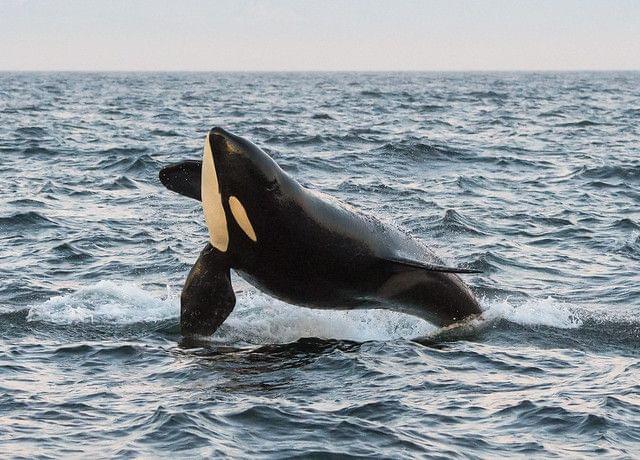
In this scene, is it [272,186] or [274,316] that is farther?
[274,316]

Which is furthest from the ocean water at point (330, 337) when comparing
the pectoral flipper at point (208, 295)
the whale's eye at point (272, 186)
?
the whale's eye at point (272, 186)

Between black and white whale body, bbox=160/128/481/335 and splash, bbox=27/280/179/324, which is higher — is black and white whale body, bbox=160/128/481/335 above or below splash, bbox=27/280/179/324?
above

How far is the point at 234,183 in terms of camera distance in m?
11.3

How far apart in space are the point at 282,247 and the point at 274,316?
2414 mm

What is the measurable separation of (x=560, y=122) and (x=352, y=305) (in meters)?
39.5

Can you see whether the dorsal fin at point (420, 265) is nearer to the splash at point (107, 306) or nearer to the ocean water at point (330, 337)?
the ocean water at point (330, 337)

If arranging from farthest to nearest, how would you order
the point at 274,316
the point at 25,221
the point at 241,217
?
the point at 25,221 → the point at 274,316 → the point at 241,217

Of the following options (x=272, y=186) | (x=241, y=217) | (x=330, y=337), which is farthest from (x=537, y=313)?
(x=241, y=217)

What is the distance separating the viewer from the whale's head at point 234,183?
441 inches

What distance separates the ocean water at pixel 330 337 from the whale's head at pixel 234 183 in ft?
4.88

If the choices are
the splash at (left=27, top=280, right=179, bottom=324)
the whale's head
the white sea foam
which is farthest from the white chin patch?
the splash at (left=27, top=280, right=179, bottom=324)

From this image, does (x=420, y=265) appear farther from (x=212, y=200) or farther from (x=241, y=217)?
(x=212, y=200)

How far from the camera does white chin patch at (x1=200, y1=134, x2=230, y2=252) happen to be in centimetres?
1129

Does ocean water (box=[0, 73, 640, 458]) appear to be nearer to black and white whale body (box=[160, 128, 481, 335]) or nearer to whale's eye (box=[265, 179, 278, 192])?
black and white whale body (box=[160, 128, 481, 335])
